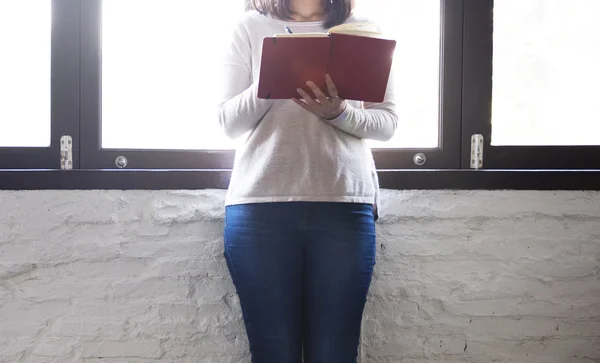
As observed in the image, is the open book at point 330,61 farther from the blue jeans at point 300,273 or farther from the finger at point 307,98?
the blue jeans at point 300,273

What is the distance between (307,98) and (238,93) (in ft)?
0.76

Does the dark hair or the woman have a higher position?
the dark hair

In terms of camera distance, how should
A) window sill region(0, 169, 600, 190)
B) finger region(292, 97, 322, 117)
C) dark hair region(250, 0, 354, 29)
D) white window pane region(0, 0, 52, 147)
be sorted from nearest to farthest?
finger region(292, 97, 322, 117)
dark hair region(250, 0, 354, 29)
window sill region(0, 169, 600, 190)
white window pane region(0, 0, 52, 147)

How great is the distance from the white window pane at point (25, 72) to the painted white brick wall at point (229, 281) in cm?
24

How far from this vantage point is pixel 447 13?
1.88 metres

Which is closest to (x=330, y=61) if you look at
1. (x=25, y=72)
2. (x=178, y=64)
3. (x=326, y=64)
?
(x=326, y=64)

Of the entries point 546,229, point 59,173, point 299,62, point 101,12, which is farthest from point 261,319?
point 101,12

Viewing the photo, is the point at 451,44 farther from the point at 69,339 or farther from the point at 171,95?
the point at 69,339

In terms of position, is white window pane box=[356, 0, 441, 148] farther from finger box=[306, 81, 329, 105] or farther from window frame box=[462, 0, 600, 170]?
finger box=[306, 81, 329, 105]

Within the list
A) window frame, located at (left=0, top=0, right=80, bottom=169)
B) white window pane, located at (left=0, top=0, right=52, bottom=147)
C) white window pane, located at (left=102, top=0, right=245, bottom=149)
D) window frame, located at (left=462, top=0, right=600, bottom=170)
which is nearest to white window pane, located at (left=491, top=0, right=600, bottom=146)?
window frame, located at (left=462, top=0, right=600, bottom=170)

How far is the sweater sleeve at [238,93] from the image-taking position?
4.53 feet

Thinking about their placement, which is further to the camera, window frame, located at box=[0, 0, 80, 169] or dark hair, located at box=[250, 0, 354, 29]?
window frame, located at box=[0, 0, 80, 169]

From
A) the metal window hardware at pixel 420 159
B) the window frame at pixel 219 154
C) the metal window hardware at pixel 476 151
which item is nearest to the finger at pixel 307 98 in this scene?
the window frame at pixel 219 154

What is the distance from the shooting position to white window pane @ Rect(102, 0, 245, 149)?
6.07 feet
